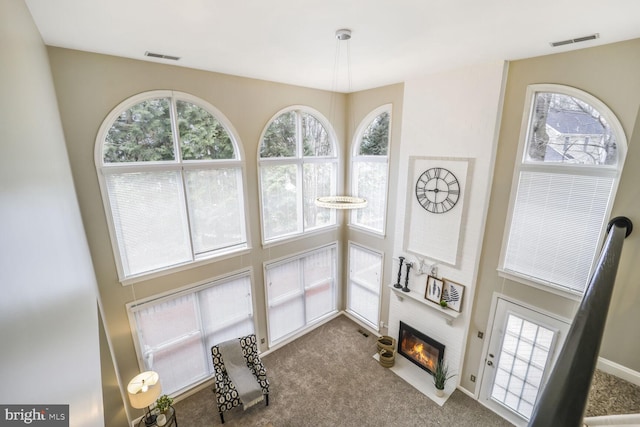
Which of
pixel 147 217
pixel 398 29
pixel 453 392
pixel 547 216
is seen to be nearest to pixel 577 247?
pixel 547 216

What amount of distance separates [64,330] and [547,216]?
490 cm

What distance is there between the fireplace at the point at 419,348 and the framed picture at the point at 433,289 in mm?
781

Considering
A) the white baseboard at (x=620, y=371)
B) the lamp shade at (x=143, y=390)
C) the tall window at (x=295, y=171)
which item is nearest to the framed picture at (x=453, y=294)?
the white baseboard at (x=620, y=371)

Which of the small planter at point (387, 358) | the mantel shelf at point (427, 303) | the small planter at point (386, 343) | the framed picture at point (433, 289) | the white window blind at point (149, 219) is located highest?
the white window blind at point (149, 219)

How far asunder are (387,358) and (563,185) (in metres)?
3.98

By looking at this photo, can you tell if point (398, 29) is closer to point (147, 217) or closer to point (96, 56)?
point (96, 56)

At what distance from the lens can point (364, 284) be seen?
20.9 ft

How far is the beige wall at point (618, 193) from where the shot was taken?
2.42m

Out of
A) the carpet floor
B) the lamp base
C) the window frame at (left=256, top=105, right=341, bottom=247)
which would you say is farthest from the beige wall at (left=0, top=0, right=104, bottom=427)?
the carpet floor

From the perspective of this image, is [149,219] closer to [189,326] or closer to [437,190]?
[189,326]

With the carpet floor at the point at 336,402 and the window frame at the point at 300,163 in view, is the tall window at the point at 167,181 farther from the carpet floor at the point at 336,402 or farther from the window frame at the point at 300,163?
the carpet floor at the point at 336,402

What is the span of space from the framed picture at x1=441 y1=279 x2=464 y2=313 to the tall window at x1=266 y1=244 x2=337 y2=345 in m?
2.54

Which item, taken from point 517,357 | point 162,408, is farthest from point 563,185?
point 162,408

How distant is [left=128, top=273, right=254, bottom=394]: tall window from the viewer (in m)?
4.20
